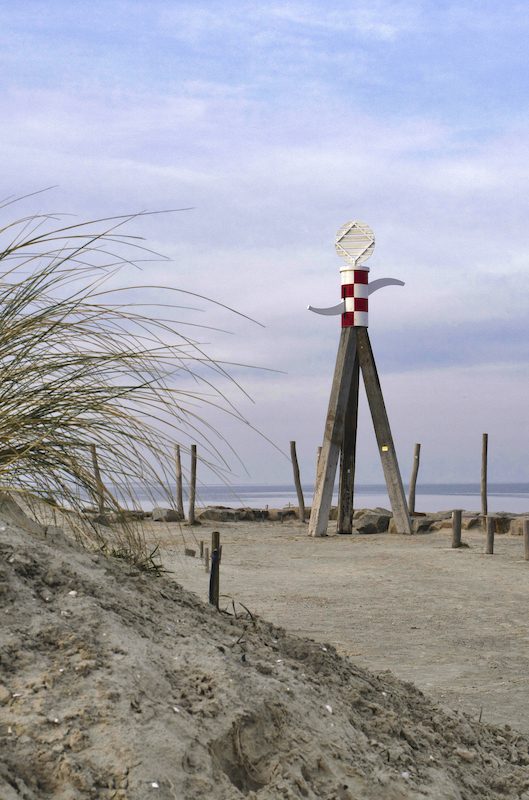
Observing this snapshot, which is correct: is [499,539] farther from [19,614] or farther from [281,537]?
[19,614]

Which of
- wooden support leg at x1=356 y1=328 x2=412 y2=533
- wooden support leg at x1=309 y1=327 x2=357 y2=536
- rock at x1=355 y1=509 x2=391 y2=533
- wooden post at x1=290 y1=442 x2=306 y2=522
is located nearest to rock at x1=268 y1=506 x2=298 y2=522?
wooden post at x1=290 y1=442 x2=306 y2=522

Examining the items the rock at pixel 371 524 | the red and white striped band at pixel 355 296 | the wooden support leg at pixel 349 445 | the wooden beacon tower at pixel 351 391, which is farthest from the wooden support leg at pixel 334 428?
the rock at pixel 371 524

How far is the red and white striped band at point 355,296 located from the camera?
14852 millimetres

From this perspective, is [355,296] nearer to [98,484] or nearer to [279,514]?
[279,514]

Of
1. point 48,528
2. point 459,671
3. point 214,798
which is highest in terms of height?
point 48,528

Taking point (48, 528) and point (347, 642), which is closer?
point (48, 528)

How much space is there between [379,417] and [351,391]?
2.11 feet

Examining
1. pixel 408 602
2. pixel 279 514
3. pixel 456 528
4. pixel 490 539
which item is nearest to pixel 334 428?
pixel 456 528

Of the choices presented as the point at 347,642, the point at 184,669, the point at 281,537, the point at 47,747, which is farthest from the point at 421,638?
the point at 281,537

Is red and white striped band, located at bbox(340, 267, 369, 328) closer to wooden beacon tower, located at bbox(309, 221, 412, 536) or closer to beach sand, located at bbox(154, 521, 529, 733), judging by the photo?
wooden beacon tower, located at bbox(309, 221, 412, 536)

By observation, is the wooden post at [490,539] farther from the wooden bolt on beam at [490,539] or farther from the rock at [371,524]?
the rock at [371,524]

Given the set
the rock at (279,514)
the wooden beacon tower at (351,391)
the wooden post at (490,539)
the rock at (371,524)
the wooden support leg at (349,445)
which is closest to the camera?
the wooden post at (490,539)

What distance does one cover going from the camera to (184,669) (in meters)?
2.85

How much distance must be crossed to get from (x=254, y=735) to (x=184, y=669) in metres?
0.31
